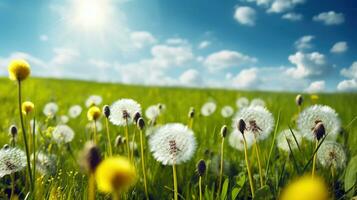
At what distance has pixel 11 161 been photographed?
1.68m

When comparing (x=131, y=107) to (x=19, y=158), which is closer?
(x=19, y=158)

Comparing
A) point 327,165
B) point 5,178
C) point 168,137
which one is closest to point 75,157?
point 5,178

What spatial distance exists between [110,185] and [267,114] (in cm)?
124

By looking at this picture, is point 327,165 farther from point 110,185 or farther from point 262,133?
point 110,185

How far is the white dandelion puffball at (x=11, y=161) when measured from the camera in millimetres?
1656

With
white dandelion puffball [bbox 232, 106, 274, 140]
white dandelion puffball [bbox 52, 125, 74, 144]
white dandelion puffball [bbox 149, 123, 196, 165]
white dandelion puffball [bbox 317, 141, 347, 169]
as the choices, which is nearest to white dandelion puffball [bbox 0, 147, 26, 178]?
white dandelion puffball [bbox 149, 123, 196, 165]

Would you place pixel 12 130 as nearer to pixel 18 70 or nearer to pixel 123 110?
pixel 123 110

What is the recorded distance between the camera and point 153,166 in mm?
1994

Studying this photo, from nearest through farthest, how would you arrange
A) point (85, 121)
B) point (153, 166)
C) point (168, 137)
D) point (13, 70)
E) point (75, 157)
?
point (13, 70)
point (168, 137)
point (153, 166)
point (75, 157)
point (85, 121)

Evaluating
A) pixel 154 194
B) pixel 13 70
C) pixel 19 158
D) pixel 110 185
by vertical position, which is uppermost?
pixel 13 70

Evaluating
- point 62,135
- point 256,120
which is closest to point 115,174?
point 256,120

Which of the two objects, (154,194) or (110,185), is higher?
(110,185)

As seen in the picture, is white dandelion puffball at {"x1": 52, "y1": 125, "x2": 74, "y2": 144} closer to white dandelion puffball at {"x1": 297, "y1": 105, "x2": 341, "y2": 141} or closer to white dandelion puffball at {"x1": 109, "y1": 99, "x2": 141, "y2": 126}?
white dandelion puffball at {"x1": 109, "y1": 99, "x2": 141, "y2": 126}

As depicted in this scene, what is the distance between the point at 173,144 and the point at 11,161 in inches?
27.6
